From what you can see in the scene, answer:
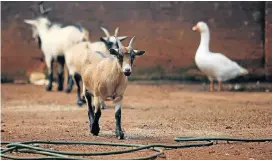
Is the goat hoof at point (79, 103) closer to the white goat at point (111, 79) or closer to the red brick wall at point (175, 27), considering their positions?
the white goat at point (111, 79)

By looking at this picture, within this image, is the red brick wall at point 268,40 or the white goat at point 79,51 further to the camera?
the red brick wall at point 268,40

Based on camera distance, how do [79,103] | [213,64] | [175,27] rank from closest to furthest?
[79,103], [213,64], [175,27]

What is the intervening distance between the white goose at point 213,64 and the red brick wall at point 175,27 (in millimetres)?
763

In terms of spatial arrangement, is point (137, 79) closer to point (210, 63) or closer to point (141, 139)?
point (210, 63)

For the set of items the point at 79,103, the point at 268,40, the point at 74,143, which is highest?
the point at 268,40

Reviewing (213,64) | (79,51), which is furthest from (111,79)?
(213,64)

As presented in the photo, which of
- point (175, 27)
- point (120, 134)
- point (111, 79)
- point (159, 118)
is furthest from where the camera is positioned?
point (175, 27)

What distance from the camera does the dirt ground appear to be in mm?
6117

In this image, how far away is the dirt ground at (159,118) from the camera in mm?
6117

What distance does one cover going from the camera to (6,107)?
1040 cm

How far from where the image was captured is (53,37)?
13.0 metres

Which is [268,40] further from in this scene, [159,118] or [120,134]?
[120,134]

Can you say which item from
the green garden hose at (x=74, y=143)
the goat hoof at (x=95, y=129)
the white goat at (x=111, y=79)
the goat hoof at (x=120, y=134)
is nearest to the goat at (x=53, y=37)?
the white goat at (x=111, y=79)

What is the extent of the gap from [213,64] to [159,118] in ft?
12.1
